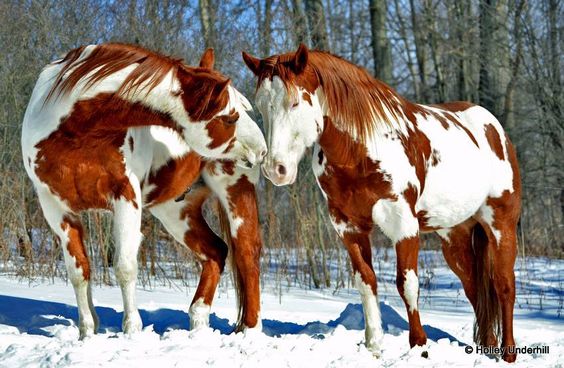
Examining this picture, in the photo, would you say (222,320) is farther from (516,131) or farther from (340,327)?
(516,131)

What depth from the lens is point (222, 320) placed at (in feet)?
21.7

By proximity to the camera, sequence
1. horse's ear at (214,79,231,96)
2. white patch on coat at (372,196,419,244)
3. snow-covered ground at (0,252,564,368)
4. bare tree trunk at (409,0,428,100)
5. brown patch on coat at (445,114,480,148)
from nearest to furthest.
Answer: snow-covered ground at (0,252,564,368) → white patch on coat at (372,196,419,244) → horse's ear at (214,79,231,96) → brown patch on coat at (445,114,480,148) → bare tree trunk at (409,0,428,100)

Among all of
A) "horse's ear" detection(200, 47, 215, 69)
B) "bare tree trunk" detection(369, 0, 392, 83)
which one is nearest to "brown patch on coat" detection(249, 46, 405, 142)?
"horse's ear" detection(200, 47, 215, 69)

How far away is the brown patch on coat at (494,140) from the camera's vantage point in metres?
5.79

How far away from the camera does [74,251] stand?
507 centimetres

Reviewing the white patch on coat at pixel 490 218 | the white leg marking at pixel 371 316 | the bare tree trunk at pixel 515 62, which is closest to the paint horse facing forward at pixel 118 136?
the white leg marking at pixel 371 316

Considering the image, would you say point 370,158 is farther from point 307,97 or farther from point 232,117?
point 232,117

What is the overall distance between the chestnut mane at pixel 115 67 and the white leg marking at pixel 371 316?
70.3 inches

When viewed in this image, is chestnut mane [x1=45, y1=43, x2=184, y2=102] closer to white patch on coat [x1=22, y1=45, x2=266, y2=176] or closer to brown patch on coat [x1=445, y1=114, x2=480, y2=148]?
white patch on coat [x1=22, y1=45, x2=266, y2=176]

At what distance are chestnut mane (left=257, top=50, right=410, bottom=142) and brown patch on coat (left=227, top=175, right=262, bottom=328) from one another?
4.41 ft

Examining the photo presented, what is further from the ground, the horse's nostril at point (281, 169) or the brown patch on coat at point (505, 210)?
the horse's nostril at point (281, 169)

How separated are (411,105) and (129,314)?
2.30 m

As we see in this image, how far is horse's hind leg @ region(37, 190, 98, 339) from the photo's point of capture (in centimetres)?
503

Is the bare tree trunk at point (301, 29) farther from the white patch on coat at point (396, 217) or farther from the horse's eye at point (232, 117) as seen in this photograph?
the white patch on coat at point (396, 217)
